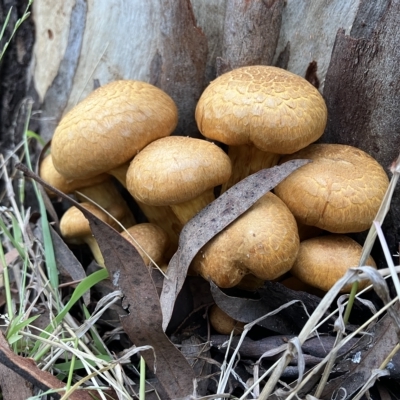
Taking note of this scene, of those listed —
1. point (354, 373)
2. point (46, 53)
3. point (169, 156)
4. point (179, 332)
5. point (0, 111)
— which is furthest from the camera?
point (0, 111)

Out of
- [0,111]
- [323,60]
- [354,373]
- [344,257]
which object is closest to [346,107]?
[323,60]

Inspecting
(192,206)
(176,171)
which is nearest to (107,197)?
(192,206)

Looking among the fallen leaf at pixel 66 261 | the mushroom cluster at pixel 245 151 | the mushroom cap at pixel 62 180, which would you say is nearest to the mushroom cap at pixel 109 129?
the mushroom cluster at pixel 245 151

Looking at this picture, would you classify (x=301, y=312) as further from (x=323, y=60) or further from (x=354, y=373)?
(x=323, y=60)

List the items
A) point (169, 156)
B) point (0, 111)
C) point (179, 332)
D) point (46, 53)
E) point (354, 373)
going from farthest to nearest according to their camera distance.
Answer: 1. point (0, 111)
2. point (46, 53)
3. point (179, 332)
4. point (169, 156)
5. point (354, 373)

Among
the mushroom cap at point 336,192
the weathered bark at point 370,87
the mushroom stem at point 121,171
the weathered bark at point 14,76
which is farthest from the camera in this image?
the weathered bark at point 14,76

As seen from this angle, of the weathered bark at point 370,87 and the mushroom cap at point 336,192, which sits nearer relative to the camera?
the mushroom cap at point 336,192

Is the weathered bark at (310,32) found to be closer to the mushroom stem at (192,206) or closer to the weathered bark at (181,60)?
the weathered bark at (181,60)
